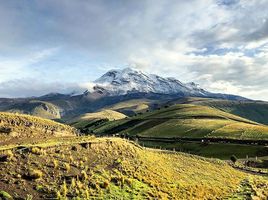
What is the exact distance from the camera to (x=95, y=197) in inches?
1438

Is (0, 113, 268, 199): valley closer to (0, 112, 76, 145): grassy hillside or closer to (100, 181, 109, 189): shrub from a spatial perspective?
(100, 181, 109, 189): shrub

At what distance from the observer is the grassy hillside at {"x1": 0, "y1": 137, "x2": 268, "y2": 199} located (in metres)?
Answer: 35.7

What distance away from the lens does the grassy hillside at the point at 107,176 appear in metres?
35.7

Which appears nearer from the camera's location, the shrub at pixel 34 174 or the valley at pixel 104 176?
the valley at pixel 104 176

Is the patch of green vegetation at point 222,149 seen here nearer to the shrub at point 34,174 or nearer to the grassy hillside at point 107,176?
the grassy hillside at point 107,176

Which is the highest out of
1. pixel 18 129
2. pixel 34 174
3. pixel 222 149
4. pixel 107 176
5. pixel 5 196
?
pixel 18 129

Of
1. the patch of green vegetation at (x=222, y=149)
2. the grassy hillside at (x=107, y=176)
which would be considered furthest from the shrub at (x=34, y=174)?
the patch of green vegetation at (x=222, y=149)

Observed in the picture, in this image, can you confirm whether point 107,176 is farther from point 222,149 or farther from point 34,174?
point 222,149

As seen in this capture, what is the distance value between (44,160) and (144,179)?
12.7 meters

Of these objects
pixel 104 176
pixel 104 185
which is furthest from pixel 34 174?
pixel 104 176

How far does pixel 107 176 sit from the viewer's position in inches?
1683

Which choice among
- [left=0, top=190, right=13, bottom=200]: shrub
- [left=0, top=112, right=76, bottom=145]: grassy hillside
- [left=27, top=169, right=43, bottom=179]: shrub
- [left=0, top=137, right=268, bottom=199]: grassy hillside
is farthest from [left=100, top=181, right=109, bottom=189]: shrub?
[left=0, top=112, right=76, bottom=145]: grassy hillside

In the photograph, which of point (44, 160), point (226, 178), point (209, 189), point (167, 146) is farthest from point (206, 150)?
point (44, 160)

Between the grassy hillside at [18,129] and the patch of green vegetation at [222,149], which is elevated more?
the grassy hillside at [18,129]
